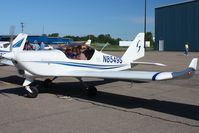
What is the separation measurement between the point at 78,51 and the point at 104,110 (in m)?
3.04

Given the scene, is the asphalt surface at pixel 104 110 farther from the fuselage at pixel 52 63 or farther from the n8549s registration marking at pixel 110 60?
the n8549s registration marking at pixel 110 60

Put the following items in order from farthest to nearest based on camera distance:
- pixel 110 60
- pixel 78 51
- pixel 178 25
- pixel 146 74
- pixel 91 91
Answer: pixel 178 25
pixel 110 60
pixel 78 51
pixel 91 91
pixel 146 74

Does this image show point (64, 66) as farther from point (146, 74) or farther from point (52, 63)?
point (146, 74)

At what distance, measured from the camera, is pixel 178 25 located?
63.0 metres

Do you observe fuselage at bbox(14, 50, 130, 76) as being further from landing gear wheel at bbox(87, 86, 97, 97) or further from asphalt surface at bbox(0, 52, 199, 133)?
asphalt surface at bbox(0, 52, 199, 133)

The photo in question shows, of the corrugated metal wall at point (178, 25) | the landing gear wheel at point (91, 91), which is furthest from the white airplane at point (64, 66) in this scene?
the corrugated metal wall at point (178, 25)

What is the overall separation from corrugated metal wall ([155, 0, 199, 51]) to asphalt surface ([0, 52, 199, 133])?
50117 millimetres

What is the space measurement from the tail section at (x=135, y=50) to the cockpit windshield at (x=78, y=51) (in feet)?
6.72

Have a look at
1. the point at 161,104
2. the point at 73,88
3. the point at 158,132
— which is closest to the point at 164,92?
the point at 161,104

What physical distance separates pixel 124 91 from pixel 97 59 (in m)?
1.49

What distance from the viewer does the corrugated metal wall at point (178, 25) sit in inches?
2330

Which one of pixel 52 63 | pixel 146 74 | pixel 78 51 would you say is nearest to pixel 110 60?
pixel 78 51

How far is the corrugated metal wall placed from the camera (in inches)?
2330

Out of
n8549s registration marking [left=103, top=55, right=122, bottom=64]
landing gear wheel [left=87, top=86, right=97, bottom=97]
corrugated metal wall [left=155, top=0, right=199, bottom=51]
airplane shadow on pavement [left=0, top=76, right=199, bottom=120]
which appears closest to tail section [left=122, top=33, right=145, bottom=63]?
n8549s registration marking [left=103, top=55, right=122, bottom=64]
